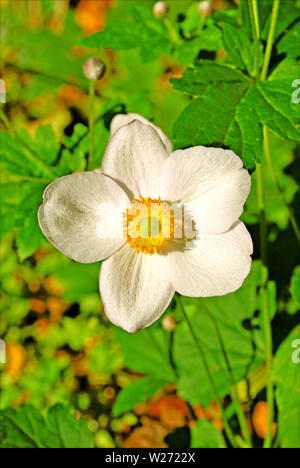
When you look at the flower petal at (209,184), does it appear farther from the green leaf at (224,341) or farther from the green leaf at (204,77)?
the green leaf at (224,341)

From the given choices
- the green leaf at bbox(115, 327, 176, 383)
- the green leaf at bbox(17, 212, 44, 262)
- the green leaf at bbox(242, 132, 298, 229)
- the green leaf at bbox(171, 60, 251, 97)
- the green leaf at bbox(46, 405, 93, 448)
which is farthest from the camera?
the green leaf at bbox(242, 132, 298, 229)

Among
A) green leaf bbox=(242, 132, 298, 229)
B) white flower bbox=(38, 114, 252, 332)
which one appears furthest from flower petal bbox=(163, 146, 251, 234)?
green leaf bbox=(242, 132, 298, 229)

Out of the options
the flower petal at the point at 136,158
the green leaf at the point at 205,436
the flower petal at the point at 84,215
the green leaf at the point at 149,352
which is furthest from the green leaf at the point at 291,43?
the green leaf at the point at 205,436

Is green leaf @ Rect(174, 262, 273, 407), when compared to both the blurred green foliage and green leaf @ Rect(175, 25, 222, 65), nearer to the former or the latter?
the blurred green foliage

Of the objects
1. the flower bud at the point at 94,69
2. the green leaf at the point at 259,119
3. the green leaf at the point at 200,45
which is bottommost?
the green leaf at the point at 259,119
